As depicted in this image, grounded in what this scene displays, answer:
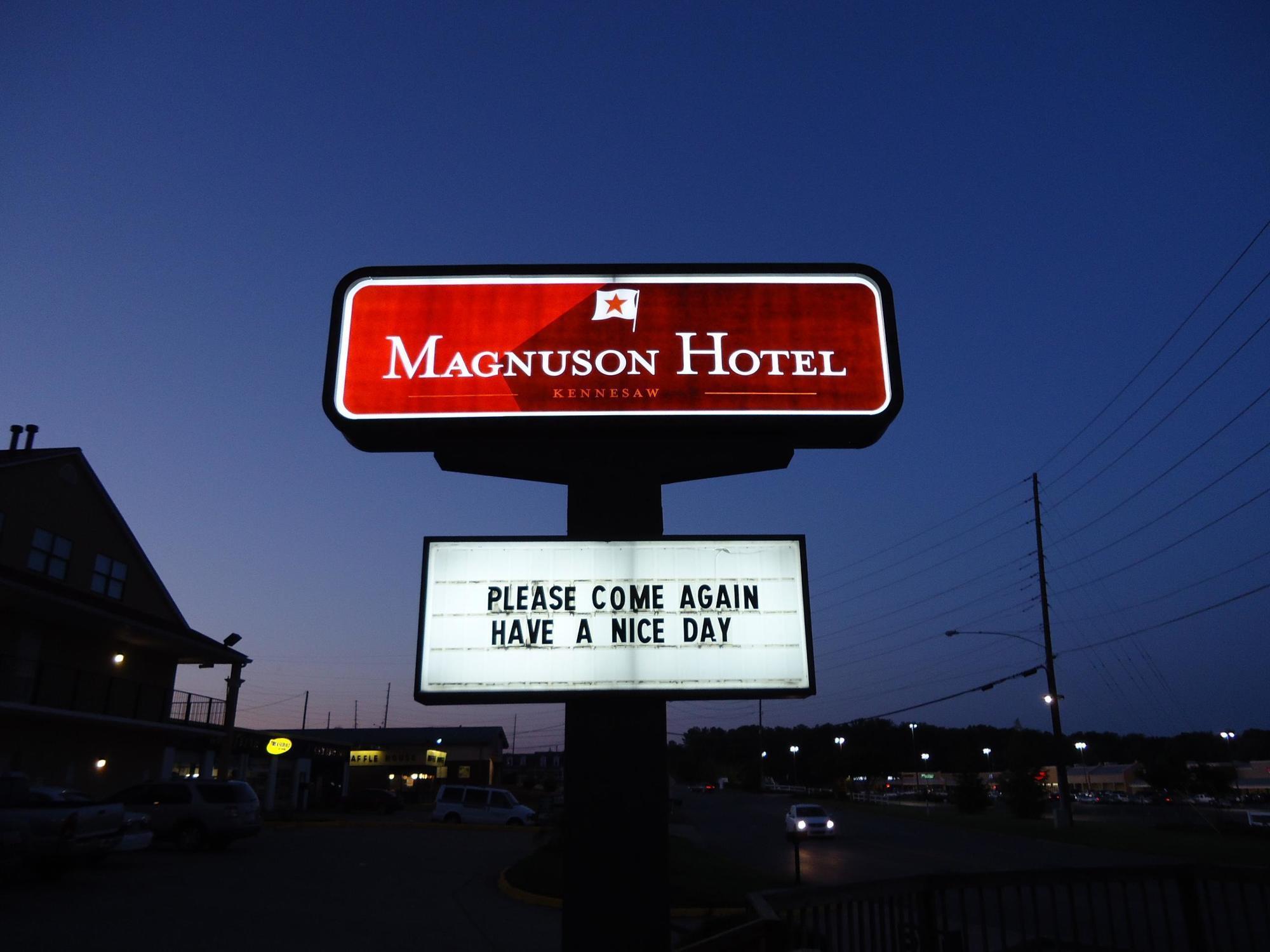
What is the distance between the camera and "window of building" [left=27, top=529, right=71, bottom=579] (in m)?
24.3

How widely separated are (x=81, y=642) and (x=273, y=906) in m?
15.5

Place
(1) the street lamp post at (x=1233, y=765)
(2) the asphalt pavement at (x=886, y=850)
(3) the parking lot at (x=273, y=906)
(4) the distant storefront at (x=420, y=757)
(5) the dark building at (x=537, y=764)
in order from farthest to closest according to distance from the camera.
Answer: (5) the dark building at (x=537, y=764), (1) the street lamp post at (x=1233, y=765), (4) the distant storefront at (x=420, y=757), (2) the asphalt pavement at (x=886, y=850), (3) the parking lot at (x=273, y=906)

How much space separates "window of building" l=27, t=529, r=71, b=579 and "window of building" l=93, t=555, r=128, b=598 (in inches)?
55.0

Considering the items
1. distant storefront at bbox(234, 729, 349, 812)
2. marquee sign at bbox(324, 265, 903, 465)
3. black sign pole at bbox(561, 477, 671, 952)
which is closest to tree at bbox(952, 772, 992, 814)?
distant storefront at bbox(234, 729, 349, 812)

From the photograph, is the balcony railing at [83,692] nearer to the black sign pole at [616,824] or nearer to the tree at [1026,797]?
the black sign pole at [616,824]

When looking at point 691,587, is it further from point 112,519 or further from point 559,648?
point 112,519

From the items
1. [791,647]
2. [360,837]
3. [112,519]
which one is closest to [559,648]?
[791,647]

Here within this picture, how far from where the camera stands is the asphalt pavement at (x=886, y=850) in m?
18.9

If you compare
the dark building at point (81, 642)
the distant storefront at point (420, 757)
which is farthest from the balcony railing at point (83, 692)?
the distant storefront at point (420, 757)

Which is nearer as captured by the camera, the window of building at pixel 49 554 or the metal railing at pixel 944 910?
the metal railing at pixel 944 910

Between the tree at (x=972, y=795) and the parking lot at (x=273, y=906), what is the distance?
31.5 meters

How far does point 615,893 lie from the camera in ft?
19.5

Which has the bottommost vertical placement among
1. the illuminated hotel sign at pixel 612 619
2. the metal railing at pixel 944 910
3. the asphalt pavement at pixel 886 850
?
the asphalt pavement at pixel 886 850

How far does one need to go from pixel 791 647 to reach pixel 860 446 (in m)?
1.87
